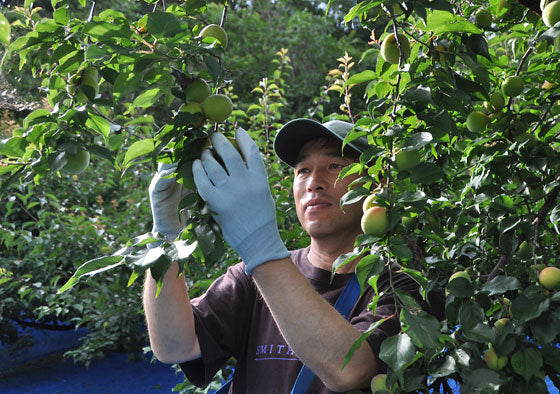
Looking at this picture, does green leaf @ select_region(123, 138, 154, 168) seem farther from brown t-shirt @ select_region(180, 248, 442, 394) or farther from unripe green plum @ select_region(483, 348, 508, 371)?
unripe green plum @ select_region(483, 348, 508, 371)

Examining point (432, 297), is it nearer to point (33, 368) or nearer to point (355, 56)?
point (33, 368)

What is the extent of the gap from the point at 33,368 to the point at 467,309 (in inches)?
181

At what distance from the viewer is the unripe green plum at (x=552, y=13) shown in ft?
3.44

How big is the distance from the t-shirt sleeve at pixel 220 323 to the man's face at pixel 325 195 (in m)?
0.31

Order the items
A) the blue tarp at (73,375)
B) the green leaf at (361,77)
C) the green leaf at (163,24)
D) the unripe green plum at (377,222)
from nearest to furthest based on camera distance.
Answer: the green leaf at (163,24) < the unripe green plum at (377,222) < the green leaf at (361,77) < the blue tarp at (73,375)

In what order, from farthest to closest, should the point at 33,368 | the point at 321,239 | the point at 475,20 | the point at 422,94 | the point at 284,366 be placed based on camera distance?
the point at 33,368 < the point at 321,239 < the point at 284,366 < the point at 475,20 < the point at 422,94

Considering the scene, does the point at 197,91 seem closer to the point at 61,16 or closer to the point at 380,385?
the point at 61,16

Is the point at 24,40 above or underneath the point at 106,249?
above

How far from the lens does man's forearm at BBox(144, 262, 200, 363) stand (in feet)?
4.87

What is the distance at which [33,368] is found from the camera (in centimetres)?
465

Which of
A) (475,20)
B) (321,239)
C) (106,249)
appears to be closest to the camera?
(475,20)

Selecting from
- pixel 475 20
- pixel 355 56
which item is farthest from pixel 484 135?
pixel 355 56

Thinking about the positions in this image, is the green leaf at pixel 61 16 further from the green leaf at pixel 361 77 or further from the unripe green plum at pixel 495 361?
the unripe green plum at pixel 495 361

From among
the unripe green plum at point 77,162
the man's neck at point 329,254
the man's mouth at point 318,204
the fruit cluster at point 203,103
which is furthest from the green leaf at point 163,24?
the man's neck at point 329,254
